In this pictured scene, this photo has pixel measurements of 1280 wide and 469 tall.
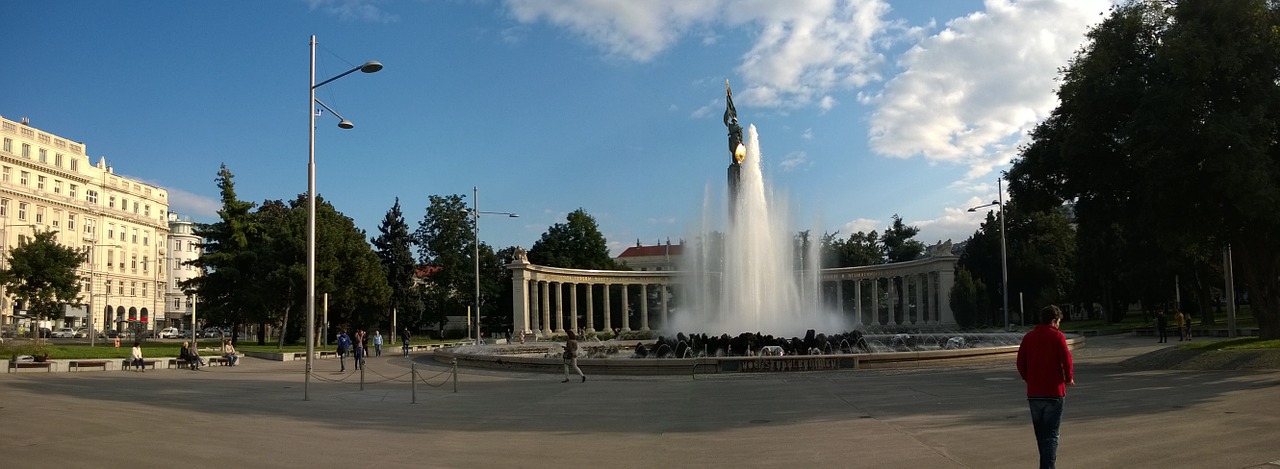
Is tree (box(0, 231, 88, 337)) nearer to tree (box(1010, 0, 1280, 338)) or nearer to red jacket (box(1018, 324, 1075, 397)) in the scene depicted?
tree (box(1010, 0, 1280, 338))

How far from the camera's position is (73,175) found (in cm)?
9288

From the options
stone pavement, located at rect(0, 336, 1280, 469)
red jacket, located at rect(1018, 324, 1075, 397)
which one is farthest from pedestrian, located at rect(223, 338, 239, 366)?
red jacket, located at rect(1018, 324, 1075, 397)

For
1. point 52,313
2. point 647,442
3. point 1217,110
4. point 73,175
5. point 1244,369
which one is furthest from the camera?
point 73,175

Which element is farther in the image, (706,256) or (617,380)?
(706,256)

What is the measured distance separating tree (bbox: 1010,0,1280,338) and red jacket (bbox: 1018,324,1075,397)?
16.4 metres

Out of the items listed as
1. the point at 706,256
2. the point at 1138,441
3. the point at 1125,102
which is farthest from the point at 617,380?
the point at 706,256

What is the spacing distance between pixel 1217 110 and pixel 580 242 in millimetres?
74245

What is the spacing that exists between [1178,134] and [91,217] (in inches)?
4277

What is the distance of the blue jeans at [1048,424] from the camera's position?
8352mm

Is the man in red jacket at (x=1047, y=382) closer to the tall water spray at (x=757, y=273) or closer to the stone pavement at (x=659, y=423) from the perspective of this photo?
the stone pavement at (x=659, y=423)

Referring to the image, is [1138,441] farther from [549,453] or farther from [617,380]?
[617,380]

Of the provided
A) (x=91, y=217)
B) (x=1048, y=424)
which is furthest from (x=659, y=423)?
(x=91, y=217)

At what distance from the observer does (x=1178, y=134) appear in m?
Result: 22.1

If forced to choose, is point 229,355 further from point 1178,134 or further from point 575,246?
point 575,246
